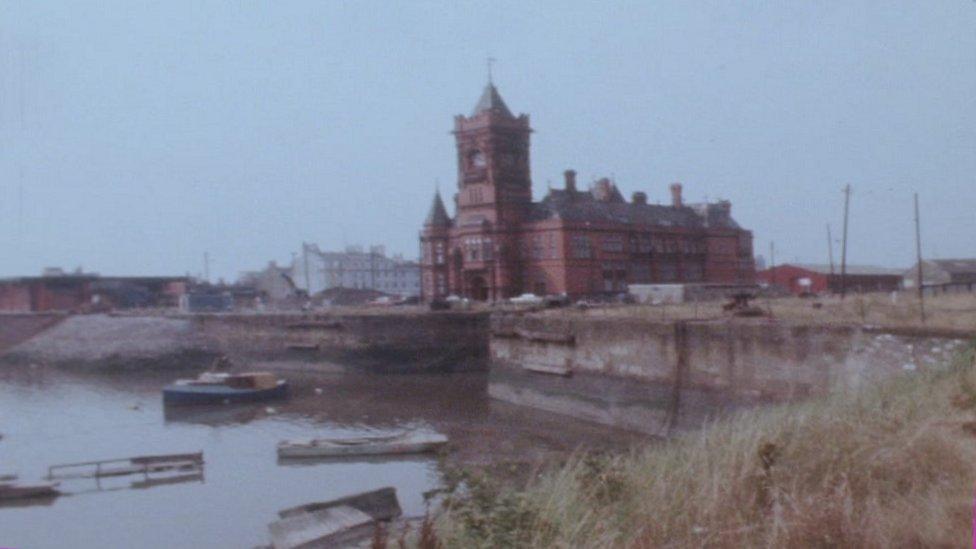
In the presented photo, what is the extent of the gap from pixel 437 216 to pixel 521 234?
949 centimetres

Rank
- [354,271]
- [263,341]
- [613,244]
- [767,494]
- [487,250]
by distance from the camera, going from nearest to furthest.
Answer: [767,494] < [263,341] < [487,250] < [613,244] < [354,271]

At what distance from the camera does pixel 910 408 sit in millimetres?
11656

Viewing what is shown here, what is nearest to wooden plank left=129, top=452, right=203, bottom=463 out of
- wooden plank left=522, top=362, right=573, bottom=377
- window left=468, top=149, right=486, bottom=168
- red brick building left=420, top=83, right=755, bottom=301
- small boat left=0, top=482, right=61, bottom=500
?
small boat left=0, top=482, right=61, bottom=500

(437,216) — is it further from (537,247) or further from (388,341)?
(388,341)

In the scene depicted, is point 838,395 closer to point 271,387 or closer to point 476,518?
point 476,518

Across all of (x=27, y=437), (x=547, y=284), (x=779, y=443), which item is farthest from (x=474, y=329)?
(x=779, y=443)

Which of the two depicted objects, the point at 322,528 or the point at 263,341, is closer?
the point at 322,528

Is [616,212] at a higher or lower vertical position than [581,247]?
higher

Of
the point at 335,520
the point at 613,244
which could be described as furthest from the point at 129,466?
the point at 613,244

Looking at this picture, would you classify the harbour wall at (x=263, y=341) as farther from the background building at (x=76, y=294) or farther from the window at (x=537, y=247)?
the window at (x=537, y=247)

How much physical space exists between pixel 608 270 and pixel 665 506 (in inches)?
2723

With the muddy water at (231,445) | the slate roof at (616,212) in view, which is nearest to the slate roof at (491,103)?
the slate roof at (616,212)

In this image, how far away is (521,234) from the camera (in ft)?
252

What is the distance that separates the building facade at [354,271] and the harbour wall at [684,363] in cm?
9533
